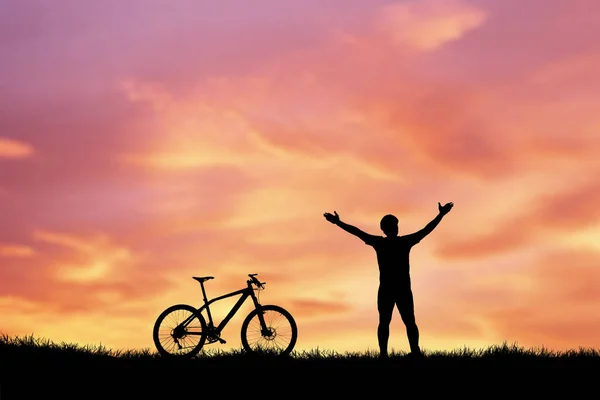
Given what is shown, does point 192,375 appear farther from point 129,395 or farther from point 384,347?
point 384,347

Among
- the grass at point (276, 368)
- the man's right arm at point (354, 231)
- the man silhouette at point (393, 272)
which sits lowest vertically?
the grass at point (276, 368)

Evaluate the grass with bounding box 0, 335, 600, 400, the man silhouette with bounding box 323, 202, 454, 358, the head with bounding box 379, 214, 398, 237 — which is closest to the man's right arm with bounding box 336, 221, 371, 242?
the man silhouette with bounding box 323, 202, 454, 358

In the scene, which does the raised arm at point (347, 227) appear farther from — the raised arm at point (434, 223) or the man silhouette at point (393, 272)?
the raised arm at point (434, 223)

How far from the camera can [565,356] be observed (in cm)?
2119

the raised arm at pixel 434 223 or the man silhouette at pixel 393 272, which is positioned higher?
the raised arm at pixel 434 223

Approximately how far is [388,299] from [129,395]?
5.98 m

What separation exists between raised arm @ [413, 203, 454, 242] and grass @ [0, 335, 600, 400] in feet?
9.41

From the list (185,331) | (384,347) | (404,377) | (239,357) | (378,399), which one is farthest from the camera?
(185,331)

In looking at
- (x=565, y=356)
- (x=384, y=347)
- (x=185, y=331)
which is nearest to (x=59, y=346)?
(x=185, y=331)

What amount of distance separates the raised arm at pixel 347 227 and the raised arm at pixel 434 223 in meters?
1.13

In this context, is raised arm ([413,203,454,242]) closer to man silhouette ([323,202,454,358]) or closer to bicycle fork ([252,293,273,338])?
man silhouette ([323,202,454,358])

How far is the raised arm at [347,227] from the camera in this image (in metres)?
19.1

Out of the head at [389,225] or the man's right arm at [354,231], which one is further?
the man's right arm at [354,231]

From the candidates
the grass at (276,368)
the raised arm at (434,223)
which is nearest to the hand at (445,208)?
the raised arm at (434,223)
